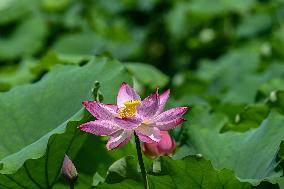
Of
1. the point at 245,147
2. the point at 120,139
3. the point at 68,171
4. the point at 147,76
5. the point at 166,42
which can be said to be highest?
the point at 120,139

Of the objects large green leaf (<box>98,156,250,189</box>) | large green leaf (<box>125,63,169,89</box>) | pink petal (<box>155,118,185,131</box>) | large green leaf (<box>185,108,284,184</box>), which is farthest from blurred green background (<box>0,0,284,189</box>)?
pink petal (<box>155,118,185,131</box>)

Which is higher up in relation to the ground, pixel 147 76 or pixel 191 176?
pixel 191 176

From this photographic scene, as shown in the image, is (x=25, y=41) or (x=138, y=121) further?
(x=25, y=41)

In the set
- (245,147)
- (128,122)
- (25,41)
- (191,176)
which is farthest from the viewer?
(25,41)

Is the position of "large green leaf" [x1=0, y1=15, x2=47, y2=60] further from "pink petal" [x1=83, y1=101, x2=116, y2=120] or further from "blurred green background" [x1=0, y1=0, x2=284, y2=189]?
"pink petal" [x1=83, y1=101, x2=116, y2=120]

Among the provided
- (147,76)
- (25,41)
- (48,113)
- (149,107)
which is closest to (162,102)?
(149,107)

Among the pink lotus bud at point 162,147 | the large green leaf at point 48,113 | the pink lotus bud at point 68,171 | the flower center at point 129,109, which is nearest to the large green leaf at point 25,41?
the large green leaf at point 48,113

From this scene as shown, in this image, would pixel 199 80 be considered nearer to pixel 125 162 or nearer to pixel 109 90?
pixel 109 90

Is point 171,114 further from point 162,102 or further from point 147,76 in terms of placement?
point 147,76
